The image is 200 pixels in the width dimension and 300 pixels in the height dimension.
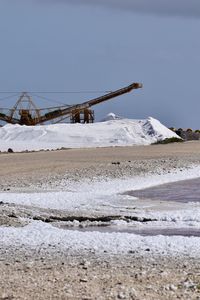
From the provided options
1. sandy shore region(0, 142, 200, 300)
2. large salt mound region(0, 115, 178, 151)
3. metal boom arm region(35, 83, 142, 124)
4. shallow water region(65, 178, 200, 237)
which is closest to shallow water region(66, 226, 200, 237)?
shallow water region(65, 178, 200, 237)

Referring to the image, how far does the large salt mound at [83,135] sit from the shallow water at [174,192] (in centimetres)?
3135

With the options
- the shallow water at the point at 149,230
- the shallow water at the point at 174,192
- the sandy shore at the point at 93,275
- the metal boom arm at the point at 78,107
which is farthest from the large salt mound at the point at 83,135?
the sandy shore at the point at 93,275

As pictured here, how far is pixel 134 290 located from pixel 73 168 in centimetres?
2212

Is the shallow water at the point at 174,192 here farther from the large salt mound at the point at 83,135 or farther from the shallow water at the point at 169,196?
the large salt mound at the point at 83,135

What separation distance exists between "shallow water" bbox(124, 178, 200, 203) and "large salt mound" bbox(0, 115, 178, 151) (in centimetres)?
3135

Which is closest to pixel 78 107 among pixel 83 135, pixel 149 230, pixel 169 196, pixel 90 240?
pixel 83 135

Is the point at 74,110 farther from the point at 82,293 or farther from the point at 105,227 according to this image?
the point at 82,293

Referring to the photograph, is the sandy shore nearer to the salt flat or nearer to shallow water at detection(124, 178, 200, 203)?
the salt flat

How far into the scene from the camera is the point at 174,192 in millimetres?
23469

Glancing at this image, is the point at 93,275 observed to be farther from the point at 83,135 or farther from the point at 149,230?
the point at 83,135

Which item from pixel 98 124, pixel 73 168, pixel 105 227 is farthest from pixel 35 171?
pixel 98 124

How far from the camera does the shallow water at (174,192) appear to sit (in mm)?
21453

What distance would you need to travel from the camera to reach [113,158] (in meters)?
37.0

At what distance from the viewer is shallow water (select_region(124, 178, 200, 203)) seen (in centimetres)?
2145
